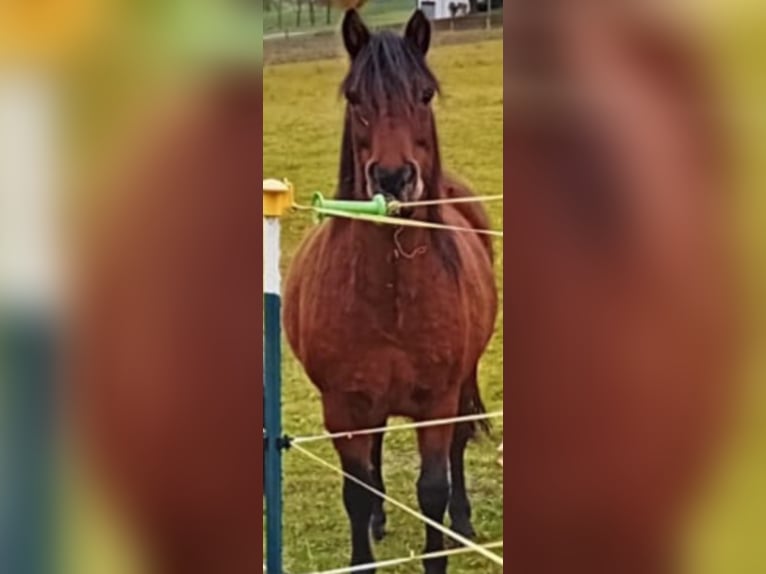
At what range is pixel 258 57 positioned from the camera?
1396mm

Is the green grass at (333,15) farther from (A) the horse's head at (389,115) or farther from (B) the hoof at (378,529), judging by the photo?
(B) the hoof at (378,529)

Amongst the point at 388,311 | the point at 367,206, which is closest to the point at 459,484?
the point at 388,311

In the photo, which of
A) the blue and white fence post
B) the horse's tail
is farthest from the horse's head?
the blue and white fence post

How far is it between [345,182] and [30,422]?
432mm

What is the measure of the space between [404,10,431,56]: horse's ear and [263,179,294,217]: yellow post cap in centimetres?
21

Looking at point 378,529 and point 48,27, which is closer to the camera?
point 48,27

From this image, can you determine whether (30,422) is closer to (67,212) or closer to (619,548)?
(67,212)

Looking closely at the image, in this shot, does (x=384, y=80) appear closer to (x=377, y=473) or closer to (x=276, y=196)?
(x=276, y=196)

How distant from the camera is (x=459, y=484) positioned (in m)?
1.47

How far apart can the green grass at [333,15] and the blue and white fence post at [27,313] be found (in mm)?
249

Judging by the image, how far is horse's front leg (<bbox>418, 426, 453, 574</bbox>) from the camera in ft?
4.78

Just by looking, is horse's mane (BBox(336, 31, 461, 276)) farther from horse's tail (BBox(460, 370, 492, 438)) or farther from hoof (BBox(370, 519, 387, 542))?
hoof (BBox(370, 519, 387, 542))

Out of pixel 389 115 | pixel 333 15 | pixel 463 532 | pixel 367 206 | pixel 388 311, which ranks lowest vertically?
pixel 463 532

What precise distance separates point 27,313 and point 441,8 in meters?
0.56
